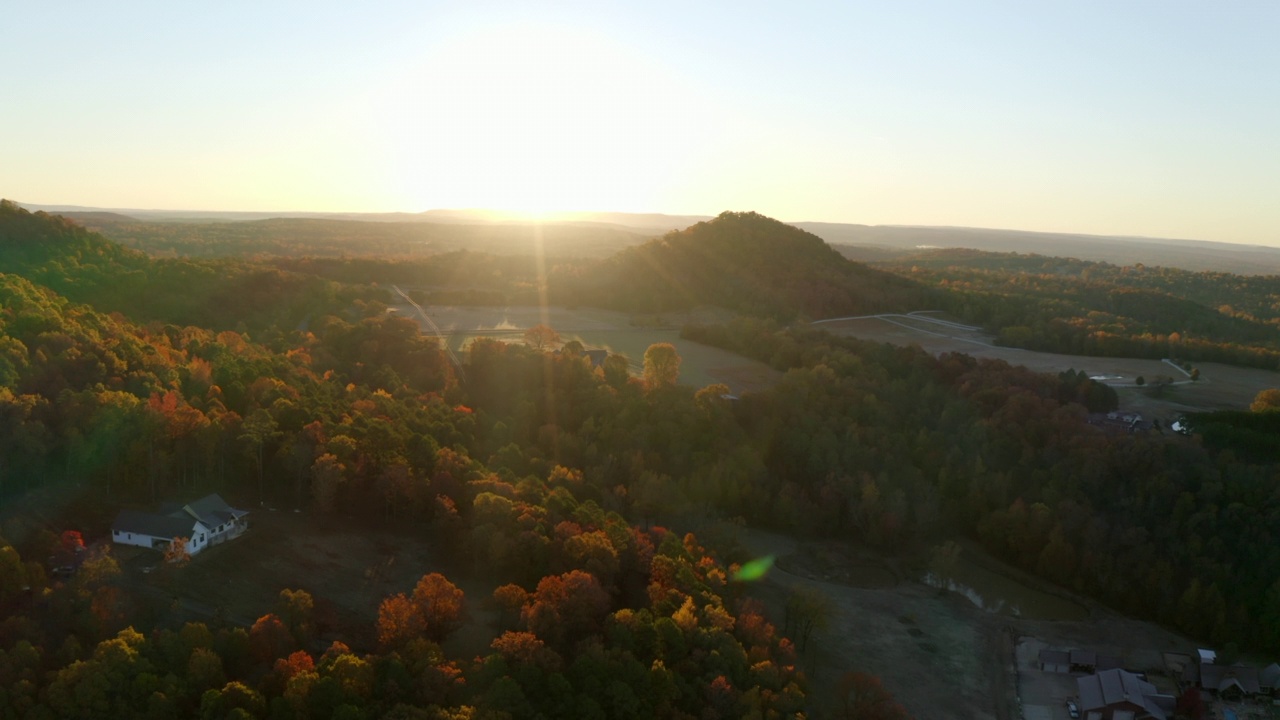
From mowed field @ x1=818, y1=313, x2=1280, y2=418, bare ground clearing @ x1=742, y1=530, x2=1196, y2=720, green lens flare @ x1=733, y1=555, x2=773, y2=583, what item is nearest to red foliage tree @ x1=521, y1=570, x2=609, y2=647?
bare ground clearing @ x1=742, y1=530, x2=1196, y2=720

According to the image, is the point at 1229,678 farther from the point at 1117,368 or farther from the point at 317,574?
the point at 1117,368

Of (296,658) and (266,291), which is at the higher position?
(266,291)

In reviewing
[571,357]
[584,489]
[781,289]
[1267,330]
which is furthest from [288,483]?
[1267,330]

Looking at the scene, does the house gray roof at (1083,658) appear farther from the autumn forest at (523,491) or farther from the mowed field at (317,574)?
the mowed field at (317,574)

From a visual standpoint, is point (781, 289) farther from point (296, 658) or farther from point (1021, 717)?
point (296, 658)

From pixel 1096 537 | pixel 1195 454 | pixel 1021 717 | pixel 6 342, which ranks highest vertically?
pixel 6 342

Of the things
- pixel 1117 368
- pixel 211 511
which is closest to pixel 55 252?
pixel 211 511

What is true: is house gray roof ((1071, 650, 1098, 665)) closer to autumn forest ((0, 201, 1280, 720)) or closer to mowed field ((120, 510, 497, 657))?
autumn forest ((0, 201, 1280, 720))
